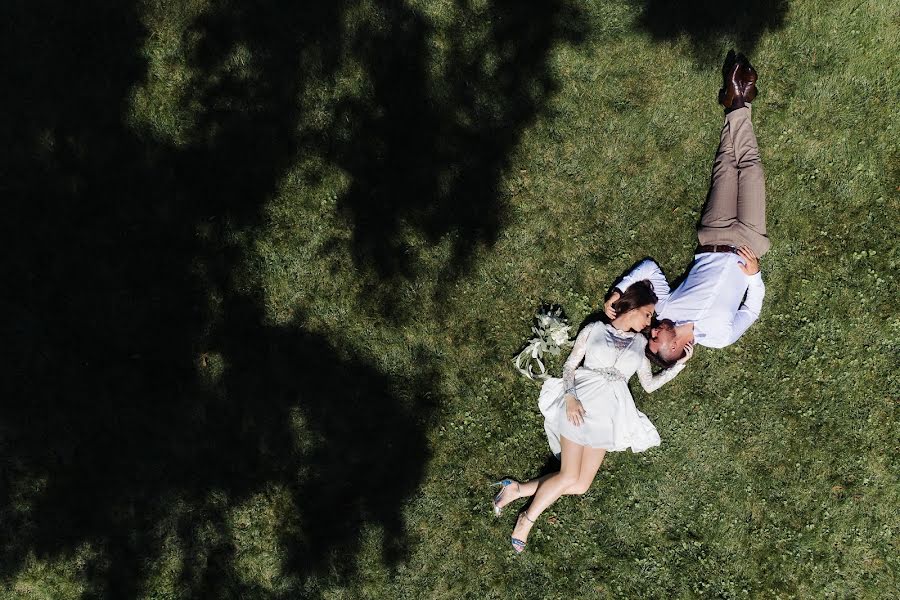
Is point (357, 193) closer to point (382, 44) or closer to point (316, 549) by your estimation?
point (382, 44)

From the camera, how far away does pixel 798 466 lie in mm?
6988

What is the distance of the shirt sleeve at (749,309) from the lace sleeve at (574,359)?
4.84 ft

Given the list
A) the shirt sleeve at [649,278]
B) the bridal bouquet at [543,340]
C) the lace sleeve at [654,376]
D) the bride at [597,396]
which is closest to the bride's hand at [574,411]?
the bride at [597,396]

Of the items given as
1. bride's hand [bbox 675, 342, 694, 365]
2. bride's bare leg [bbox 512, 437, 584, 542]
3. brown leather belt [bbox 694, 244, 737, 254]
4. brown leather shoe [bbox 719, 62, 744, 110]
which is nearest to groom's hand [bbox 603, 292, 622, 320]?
bride's hand [bbox 675, 342, 694, 365]

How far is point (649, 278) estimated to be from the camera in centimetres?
691

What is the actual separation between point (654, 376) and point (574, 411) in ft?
3.10

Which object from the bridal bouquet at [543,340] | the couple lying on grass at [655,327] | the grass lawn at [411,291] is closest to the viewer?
the couple lying on grass at [655,327]

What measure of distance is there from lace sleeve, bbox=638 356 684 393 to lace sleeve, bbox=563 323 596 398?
0.61 metres

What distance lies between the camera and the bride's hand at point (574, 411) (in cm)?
647

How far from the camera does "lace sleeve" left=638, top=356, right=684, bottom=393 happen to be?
6602 millimetres

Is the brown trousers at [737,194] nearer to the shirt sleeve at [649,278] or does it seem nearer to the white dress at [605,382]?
the shirt sleeve at [649,278]

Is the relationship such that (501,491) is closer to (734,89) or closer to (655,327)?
(655,327)

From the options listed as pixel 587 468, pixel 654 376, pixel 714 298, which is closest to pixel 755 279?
pixel 714 298

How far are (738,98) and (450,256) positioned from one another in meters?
3.41
